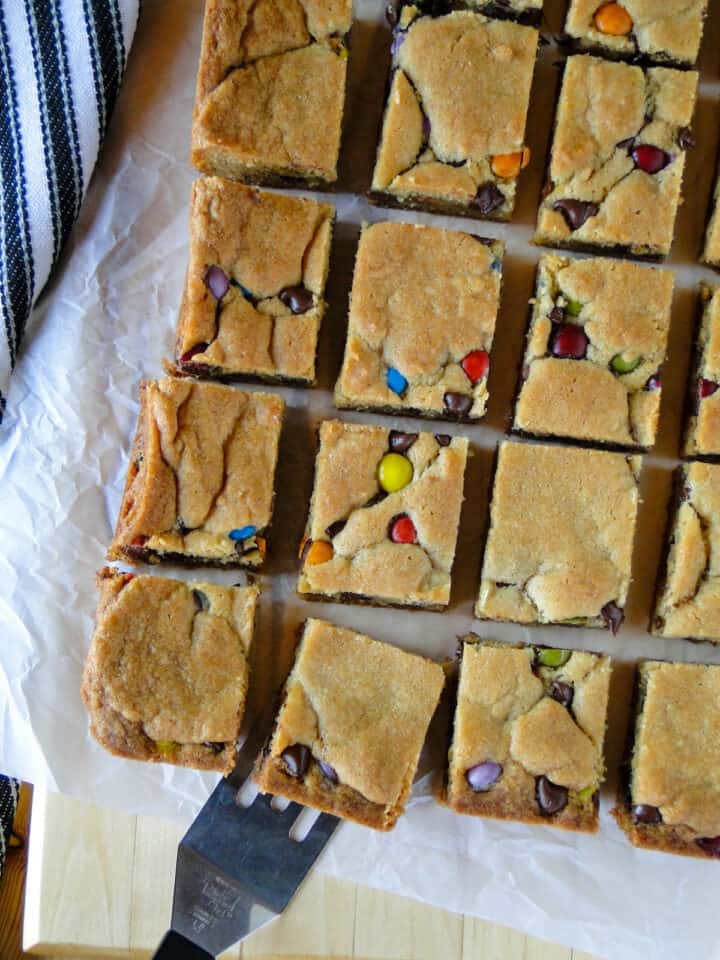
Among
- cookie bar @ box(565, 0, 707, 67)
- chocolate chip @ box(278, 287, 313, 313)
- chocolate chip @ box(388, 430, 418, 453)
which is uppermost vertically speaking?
cookie bar @ box(565, 0, 707, 67)

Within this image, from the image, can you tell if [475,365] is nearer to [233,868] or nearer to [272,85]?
[272,85]

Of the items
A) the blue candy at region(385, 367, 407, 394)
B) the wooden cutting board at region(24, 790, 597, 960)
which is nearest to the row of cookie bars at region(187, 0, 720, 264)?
the blue candy at region(385, 367, 407, 394)

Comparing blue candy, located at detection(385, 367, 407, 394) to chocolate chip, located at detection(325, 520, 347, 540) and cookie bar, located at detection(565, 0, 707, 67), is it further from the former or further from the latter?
cookie bar, located at detection(565, 0, 707, 67)

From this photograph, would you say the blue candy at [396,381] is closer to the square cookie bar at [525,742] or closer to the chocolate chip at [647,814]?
the square cookie bar at [525,742]

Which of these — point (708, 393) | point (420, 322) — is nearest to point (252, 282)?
point (420, 322)

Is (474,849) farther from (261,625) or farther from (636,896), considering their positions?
(261,625)

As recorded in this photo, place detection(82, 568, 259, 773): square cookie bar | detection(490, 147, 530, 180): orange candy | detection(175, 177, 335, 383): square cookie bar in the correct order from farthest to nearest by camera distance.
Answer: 1. detection(490, 147, 530, 180): orange candy
2. detection(175, 177, 335, 383): square cookie bar
3. detection(82, 568, 259, 773): square cookie bar
